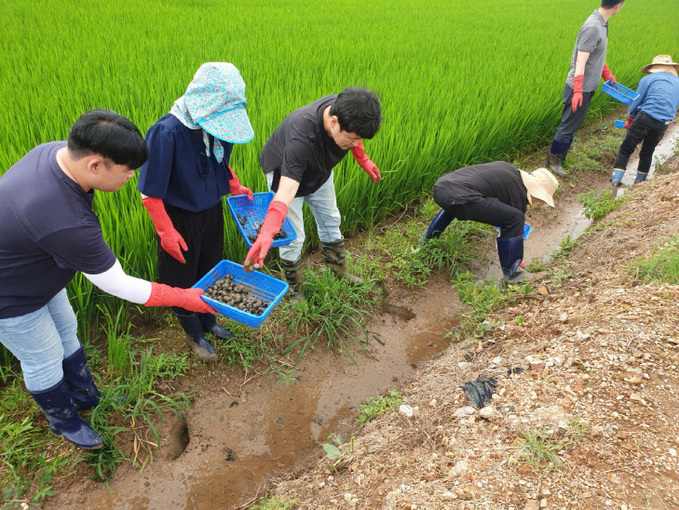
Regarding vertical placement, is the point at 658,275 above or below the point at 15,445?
above

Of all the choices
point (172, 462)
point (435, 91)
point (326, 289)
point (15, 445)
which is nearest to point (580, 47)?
point (435, 91)

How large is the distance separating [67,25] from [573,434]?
261 inches

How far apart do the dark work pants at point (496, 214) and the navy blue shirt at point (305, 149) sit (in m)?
0.92

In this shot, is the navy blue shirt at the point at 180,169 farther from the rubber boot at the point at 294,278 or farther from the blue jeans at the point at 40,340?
the rubber boot at the point at 294,278

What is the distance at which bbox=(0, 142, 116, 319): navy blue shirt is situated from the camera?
3.81ft

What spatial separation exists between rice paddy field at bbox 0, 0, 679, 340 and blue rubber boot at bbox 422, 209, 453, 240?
1.67ft

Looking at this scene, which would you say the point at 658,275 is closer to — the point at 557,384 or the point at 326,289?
the point at 557,384

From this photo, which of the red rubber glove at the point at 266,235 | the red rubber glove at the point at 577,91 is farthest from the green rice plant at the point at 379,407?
the red rubber glove at the point at 577,91

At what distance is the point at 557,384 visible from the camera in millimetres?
1773

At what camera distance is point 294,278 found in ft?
8.60

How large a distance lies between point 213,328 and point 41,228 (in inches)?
49.9

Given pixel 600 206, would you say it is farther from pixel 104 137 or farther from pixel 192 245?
pixel 104 137

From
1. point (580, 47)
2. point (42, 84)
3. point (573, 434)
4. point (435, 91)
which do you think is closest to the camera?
point (573, 434)

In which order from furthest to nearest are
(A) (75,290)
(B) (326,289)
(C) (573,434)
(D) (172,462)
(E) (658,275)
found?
(B) (326,289)
(E) (658,275)
(A) (75,290)
(D) (172,462)
(C) (573,434)
